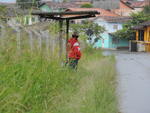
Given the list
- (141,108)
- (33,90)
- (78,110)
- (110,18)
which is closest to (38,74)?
(33,90)

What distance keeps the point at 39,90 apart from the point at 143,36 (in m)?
47.8

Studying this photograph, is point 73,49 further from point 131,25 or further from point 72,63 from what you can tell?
point 131,25

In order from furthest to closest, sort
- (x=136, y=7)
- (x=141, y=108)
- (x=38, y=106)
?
(x=136, y=7) → (x=141, y=108) → (x=38, y=106)

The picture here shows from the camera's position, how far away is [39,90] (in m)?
6.84

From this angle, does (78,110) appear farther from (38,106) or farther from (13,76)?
(13,76)

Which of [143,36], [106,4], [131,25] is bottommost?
[143,36]

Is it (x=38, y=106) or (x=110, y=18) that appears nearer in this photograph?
(x=38, y=106)

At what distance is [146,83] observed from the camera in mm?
11930

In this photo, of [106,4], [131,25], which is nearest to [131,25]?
[131,25]

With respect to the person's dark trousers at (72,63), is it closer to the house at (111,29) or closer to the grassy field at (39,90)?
the grassy field at (39,90)

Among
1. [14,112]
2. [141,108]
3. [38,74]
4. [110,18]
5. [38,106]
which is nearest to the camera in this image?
[14,112]

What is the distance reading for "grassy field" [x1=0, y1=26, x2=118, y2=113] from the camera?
6.08 metres

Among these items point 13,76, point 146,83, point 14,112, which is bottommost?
point 146,83

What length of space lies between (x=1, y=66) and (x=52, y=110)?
4.11 ft
